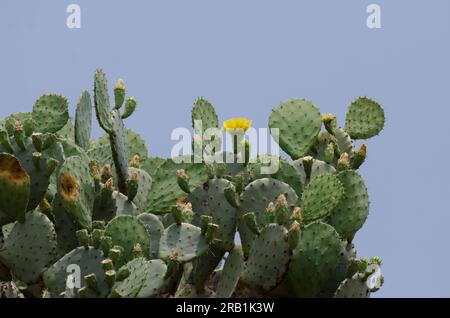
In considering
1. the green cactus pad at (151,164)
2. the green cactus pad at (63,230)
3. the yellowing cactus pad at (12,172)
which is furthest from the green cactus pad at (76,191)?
the green cactus pad at (151,164)

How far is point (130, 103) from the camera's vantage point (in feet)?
22.4

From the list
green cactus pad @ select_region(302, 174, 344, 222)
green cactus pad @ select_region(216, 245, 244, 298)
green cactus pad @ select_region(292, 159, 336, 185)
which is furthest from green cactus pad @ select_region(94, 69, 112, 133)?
green cactus pad @ select_region(302, 174, 344, 222)

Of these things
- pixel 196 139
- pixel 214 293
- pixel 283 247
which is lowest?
pixel 214 293

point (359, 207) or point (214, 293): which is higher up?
point (359, 207)

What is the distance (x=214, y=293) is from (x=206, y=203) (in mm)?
603

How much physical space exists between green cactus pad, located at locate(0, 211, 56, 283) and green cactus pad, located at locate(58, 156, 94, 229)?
174 mm

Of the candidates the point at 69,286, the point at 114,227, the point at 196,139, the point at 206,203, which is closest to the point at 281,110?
the point at 196,139

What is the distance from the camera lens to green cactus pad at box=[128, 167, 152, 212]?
6.62 metres

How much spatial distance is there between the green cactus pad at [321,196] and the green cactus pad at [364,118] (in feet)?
4.23

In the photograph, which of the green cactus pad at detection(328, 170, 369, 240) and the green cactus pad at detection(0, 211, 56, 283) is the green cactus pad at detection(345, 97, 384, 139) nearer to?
the green cactus pad at detection(328, 170, 369, 240)

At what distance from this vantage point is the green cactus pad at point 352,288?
20.2 feet

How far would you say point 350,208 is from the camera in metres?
6.41

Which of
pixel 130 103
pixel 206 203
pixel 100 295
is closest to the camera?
pixel 100 295
